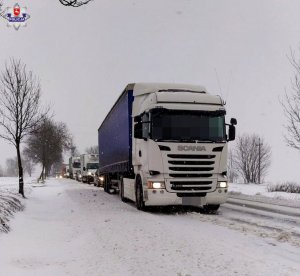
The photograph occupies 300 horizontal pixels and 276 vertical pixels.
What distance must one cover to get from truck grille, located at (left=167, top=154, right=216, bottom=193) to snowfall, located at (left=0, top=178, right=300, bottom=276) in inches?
35.2

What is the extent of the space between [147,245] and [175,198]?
4.77 meters

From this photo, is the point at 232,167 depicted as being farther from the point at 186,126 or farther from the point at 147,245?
the point at 147,245

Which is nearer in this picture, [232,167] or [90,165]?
→ [90,165]

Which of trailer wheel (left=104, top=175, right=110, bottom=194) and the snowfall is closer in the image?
the snowfall

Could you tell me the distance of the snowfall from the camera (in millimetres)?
5961

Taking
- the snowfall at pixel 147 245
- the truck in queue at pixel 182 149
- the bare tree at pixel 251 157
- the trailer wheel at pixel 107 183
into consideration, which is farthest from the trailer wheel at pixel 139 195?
the bare tree at pixel 251 157

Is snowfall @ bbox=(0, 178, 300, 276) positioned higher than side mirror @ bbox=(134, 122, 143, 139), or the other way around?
side mirror @ bbox=(134, 122, 143, 139)

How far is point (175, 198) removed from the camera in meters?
12.1

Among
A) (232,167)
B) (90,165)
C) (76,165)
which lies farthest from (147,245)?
(232,167)

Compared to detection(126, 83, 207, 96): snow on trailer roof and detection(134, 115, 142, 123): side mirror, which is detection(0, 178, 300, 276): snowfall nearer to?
detection(134, 115, 142, 123): side mirror

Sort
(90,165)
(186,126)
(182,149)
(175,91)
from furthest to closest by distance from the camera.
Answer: (90,165)
(175,91)
(186,126)
(182,149)

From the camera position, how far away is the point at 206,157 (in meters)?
12.1

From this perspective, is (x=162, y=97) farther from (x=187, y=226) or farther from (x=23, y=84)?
(x=23, y=84)

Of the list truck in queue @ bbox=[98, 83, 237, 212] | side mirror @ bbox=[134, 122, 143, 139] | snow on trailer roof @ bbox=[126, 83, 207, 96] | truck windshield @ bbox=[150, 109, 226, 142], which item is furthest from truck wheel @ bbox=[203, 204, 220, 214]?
snow on trailer roof @ bbox=[126, 83, 207, 96]
